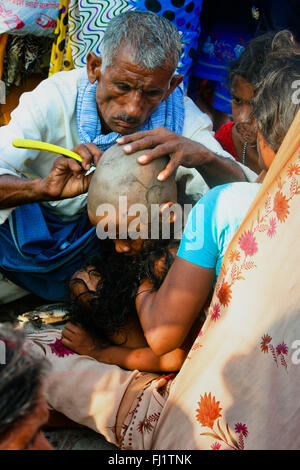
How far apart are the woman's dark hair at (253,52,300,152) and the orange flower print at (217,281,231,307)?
52cm

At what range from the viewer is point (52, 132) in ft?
9.31

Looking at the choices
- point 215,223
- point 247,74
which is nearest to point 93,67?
point 247,74

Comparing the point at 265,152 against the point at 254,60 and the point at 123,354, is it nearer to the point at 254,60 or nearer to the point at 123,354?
the point at 123,354

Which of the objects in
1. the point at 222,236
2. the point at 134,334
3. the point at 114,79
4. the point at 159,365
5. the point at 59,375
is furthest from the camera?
the point at 114,79

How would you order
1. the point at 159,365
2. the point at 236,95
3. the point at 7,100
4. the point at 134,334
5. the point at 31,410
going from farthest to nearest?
1. the point at 7,100
2. the point at 236,95
3. the point at 134,334
4. the point at 159,365
5. the point at 31,410

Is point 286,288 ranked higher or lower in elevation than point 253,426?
higher

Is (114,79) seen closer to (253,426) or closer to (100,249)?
(100,249)

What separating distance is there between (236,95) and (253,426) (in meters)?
2.04

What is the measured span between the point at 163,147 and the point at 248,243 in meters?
0.63

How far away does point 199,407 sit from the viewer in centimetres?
158

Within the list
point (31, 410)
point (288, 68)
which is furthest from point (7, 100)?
point (31, 410)

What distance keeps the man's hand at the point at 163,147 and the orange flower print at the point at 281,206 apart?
0.55 meters

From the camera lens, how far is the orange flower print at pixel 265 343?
1.51m

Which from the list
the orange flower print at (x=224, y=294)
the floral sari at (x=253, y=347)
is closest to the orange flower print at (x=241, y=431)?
the floral sari at (x=253, y=347)
